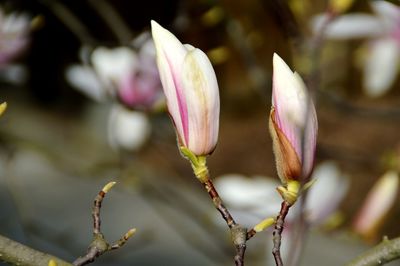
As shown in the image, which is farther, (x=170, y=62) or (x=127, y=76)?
(x=127, y=76)

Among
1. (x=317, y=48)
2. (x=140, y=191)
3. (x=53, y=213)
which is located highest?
(x=53, y=213)

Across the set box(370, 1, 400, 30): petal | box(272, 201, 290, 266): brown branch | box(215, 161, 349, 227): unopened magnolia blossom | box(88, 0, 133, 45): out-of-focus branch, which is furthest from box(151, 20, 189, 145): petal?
box(370, 1, 400, 30): petal

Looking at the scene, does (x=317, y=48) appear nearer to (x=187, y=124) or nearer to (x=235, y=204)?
(x=187, y=124)

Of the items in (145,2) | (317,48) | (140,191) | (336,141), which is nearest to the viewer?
(317,48)

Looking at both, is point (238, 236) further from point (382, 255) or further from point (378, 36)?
point (378, 36)

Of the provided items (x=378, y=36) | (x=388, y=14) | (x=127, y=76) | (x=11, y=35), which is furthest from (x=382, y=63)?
(x=11, y=35)

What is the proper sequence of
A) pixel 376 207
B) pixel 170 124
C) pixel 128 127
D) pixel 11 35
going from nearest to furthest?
pixel 376 207
pixel 11 35
pixel 128 127
pixel 170 124

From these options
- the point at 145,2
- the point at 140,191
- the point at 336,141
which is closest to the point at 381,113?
the point at 140,191
